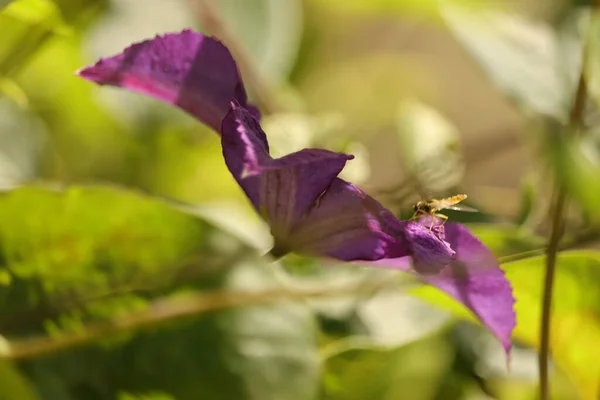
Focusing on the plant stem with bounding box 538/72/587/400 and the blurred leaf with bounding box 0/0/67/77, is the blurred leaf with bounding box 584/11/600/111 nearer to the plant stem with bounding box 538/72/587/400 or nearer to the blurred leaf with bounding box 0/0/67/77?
the plant stem with bounding box 538/72/587/400

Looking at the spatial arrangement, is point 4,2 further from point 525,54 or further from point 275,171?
point 525,54

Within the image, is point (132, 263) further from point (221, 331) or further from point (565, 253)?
point (565, 253)

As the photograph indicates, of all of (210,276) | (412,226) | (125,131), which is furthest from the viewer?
(125,131)

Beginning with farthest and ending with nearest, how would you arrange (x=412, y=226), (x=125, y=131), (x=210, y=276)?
(x=125, y=131)
(x=210, y=276)
(x=412, y=226)

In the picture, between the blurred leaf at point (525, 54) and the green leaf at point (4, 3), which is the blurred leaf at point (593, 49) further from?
the green leaf at point (4, 3)

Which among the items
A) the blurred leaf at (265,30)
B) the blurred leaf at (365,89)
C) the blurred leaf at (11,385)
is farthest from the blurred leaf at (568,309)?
the blurred leaf at (365,89)

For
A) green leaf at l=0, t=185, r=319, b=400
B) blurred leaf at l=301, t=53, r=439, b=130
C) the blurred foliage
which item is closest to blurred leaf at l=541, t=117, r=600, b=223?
the blurred foliage

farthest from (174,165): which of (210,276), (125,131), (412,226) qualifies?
(412,226)

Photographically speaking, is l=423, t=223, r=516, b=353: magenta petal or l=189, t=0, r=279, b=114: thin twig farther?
l=189, t=0, r=279, b=114: thin twig
